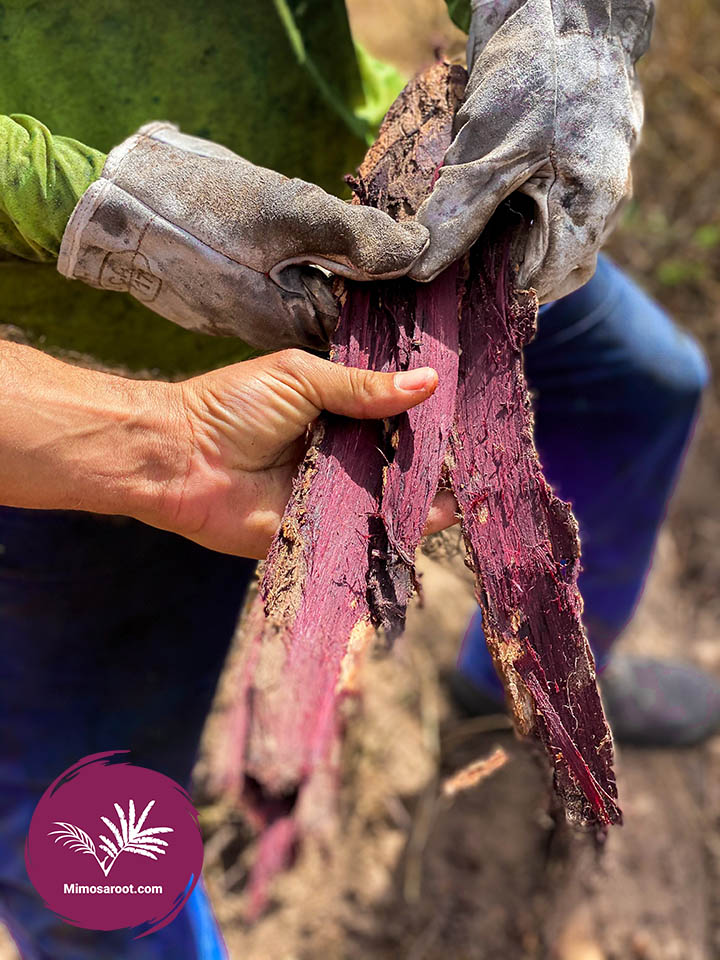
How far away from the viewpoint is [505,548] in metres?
1.06

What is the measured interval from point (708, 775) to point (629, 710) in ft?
1.03

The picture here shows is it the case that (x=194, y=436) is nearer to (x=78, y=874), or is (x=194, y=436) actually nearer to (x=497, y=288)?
(x=497, y=288)

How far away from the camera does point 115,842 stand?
3.85 ft

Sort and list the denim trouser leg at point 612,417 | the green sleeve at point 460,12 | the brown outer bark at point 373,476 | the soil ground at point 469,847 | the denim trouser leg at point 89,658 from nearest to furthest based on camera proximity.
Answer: the brown outer bark at point 373,476 < the green sleeve at point 460,12 < the denim trouser leg at point 89,658 < the denim trouser leg at point 612,417 < the soil ground at point 469,847

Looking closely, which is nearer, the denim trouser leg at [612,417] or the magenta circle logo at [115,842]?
the magenta circle logo at [115,842]

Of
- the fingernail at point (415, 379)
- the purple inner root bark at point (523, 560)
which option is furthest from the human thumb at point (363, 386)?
the purple inner root bark at point (523, 560)

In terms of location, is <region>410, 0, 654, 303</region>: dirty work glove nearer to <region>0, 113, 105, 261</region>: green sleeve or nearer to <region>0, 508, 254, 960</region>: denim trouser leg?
<region>0, 113, 105, 261</region>: green sleeve

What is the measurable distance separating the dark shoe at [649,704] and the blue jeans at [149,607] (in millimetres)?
967

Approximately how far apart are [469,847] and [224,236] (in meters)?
1.99

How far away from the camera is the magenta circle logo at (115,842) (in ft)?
3.85

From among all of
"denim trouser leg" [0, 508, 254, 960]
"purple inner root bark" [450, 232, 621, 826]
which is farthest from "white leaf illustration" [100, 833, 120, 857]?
"purple inner root bark" [450, 232, 621, 826]

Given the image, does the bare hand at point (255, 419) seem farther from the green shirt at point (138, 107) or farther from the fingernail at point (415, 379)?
the green shirt at point (138, 107)

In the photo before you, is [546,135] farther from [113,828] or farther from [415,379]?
[113,828]

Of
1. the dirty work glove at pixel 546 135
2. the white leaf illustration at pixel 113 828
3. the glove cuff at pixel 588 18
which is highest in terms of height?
the glove cuff at pixel 588 18
